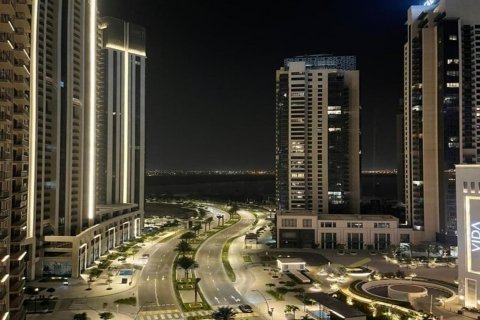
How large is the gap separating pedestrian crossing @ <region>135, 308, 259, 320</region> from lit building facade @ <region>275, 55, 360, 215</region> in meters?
49.0

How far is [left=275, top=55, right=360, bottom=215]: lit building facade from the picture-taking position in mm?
89688

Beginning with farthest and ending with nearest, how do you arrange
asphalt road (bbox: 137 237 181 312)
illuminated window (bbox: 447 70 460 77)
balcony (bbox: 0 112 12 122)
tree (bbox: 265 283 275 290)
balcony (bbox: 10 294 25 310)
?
1. illuminated window (bbox: 447 70 460 77)
2. tree (bbox: 265 283 275 290)
3. asphalt road (bbox: 137 237 181 312)
4. balcony (bbox: 10 294 25 310)
5. balcony (bbox: 0 112 12 122)

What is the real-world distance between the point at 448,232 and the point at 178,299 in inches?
1781

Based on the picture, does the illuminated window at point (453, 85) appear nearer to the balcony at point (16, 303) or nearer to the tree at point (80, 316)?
the tree at point (80, 316)

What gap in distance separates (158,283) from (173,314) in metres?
12.4

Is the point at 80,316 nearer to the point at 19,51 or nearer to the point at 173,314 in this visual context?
the point at 173,314

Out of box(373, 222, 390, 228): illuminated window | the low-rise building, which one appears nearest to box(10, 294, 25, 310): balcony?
the low-rise building

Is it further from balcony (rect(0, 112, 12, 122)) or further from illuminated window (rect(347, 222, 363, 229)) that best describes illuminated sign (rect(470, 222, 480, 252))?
balcony (rect(0, 112, 12, 122))

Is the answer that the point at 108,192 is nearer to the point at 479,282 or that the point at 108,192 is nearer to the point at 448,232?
the point at 448,232

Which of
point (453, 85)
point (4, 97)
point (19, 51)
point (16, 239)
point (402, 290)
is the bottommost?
point (402, 290)

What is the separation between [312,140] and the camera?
90.8 meters

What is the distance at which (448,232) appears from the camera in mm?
70188

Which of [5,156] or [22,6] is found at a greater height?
[22,6]

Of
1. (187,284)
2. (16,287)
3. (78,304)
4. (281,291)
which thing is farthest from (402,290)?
(16,287)
